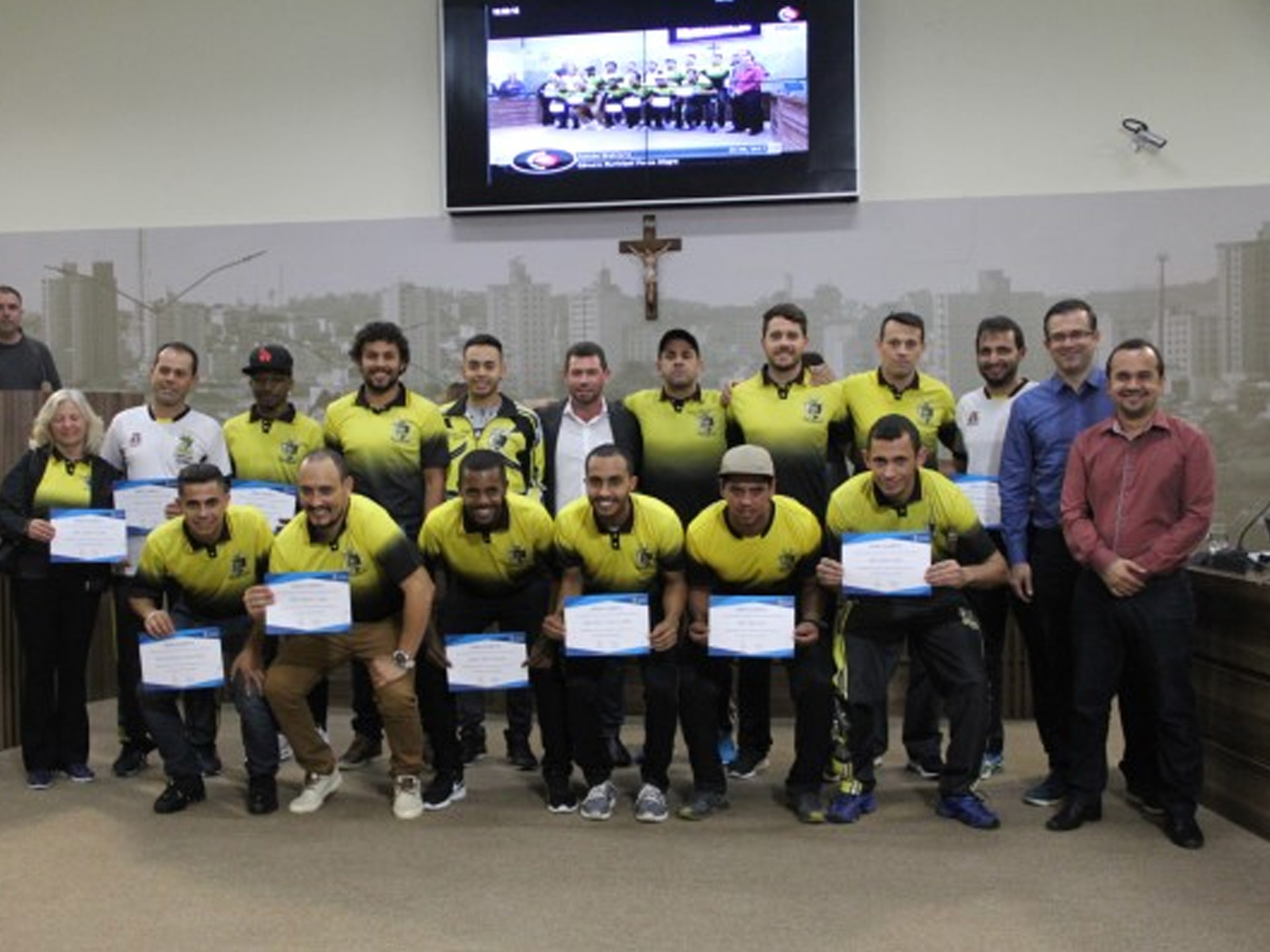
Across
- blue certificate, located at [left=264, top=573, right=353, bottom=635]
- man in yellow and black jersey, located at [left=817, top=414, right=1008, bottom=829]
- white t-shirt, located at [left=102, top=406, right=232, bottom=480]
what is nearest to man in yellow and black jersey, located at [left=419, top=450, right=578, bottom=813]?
blue certificate, located at [left=264, top=573, right=353, bottom=635]

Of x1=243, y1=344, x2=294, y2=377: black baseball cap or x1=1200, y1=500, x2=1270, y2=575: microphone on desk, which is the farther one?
x1=243, y1=344, x2=294, y2=377: black baseball cap

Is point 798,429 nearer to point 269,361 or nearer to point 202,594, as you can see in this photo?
point 269,361

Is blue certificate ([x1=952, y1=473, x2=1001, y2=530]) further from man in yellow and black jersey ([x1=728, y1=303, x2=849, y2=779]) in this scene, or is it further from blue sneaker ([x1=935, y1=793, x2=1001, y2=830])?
blue sneaker ([x1=935, y1=793, x2=1001, y2=830])

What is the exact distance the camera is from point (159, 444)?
461 cm

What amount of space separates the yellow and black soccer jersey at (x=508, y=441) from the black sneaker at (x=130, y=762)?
1.58 metres

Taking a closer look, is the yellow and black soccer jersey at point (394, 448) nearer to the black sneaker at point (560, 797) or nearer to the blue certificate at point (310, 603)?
the blue certificate at point (310, 603)

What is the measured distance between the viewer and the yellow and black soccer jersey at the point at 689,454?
466 cm

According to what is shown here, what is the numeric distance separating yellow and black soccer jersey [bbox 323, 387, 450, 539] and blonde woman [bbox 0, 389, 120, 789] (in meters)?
0.93

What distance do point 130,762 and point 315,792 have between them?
982 mm

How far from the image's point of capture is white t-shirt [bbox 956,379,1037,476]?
4.46m

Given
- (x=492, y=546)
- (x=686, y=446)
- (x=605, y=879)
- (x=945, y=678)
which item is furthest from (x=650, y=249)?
(x=605, y=879)

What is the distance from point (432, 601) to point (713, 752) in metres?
1.13

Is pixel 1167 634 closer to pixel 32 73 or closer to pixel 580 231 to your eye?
pixel 580 231

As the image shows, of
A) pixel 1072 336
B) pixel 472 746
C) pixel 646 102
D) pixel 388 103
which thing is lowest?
pixel 472 746
